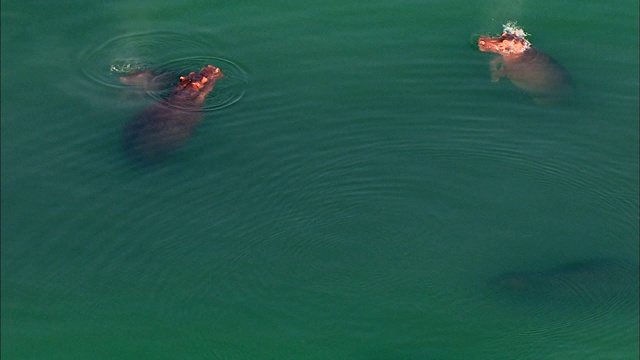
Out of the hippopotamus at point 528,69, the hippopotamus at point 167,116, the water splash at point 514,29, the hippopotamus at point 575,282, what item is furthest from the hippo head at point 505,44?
the hippopotamus at point 167,116

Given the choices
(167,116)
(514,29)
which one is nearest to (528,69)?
(514,29)

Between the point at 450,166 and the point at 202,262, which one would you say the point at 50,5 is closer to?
the point at 202,262

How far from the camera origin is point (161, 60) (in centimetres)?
1850

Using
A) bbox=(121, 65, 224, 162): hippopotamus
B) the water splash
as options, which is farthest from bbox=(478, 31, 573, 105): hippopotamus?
bbox=(121, 65, 224, 162): hippopotamus

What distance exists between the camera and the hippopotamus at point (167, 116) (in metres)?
16.9

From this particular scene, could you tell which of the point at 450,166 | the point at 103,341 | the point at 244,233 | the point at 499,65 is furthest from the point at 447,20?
the point at 103,341

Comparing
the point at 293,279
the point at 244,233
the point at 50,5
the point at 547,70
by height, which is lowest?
the point at 293,279

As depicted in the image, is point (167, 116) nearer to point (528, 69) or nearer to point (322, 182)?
point (322, 182)

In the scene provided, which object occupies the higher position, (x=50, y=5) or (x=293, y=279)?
(x=50, y=5)

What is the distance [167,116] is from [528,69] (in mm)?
8313

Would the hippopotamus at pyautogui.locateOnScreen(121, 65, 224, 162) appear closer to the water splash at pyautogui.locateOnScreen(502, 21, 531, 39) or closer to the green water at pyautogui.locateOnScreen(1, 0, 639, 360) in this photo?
the green water at pyautogui.locateOnScreen(1, 0, 639, 360)

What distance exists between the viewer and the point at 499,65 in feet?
61.9

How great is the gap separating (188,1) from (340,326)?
9193mm

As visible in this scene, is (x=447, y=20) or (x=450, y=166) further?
(x=447, y=20)
